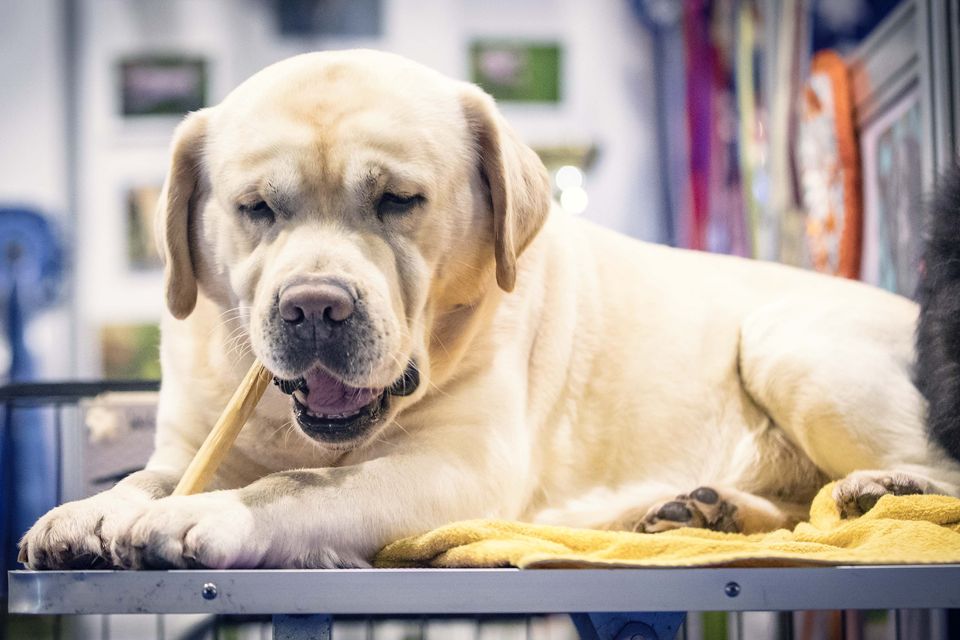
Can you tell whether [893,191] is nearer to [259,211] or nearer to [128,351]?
[259,211]

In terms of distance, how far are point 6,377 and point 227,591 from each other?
2795 millimetres

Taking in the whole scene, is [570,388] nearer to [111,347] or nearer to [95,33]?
[111,347]

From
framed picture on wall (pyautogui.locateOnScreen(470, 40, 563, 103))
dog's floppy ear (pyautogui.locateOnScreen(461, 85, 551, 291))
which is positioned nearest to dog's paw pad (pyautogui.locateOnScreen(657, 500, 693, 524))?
dog's floppy ear (pyautogui.locateOnScreen(461, 85, 551, 291))

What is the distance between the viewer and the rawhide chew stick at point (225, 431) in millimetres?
1417

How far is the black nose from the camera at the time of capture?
4.35 ft

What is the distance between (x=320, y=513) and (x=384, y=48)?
2819 mm

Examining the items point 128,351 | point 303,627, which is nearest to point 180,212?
point 303,627

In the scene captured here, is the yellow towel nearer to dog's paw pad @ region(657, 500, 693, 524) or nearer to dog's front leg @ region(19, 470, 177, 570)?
dog's paw pad @ region(657, 500, 693, 524)

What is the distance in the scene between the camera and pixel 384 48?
12.6 ft

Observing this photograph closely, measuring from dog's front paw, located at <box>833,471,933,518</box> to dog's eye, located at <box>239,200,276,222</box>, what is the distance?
100 centimetres

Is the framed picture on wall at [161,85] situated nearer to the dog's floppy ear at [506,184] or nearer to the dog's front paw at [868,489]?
the dog's floppy ear at [506,184]

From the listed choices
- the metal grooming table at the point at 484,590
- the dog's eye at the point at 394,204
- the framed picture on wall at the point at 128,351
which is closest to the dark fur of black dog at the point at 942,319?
the metal grooming table at the point at 484,590

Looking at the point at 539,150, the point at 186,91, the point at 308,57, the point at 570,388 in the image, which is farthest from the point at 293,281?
the point at 186,91

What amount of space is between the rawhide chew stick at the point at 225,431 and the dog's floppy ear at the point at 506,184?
419mm
